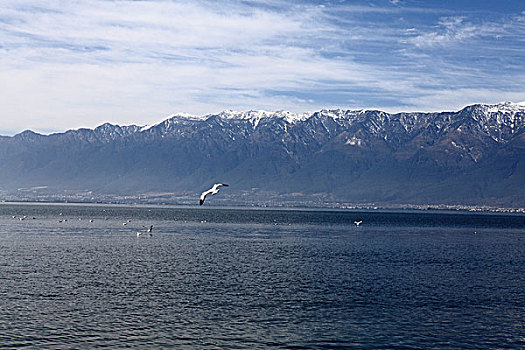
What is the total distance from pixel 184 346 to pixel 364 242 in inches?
4088

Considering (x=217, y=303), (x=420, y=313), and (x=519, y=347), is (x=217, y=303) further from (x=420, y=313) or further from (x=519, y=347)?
(x=519, y=347)

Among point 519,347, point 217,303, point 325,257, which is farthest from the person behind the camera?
point 325,257

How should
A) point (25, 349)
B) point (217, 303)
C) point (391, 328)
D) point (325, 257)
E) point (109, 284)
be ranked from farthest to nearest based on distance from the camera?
point (325, 257) < point (109, 284) < point (217, 303) < point (391, 328) < point (25, 349)

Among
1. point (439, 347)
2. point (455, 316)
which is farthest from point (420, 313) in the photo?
point (439, 347)

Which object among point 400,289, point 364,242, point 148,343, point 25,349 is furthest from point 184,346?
point 364,242

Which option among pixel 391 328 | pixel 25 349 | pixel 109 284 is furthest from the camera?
pixel 109 284

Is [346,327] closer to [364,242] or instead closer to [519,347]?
[519,347]

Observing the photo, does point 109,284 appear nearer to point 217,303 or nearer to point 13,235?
point 217,303

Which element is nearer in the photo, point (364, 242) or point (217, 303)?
point (217, 303)

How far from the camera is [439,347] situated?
51.1 metres

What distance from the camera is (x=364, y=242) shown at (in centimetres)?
14962

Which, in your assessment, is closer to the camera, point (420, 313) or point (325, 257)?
point (420, 313)

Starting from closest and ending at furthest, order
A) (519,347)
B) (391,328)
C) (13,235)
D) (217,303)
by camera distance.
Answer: (519,347)
(391,328)
(217,303)
(13,235)

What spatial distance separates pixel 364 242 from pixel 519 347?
97877mm
